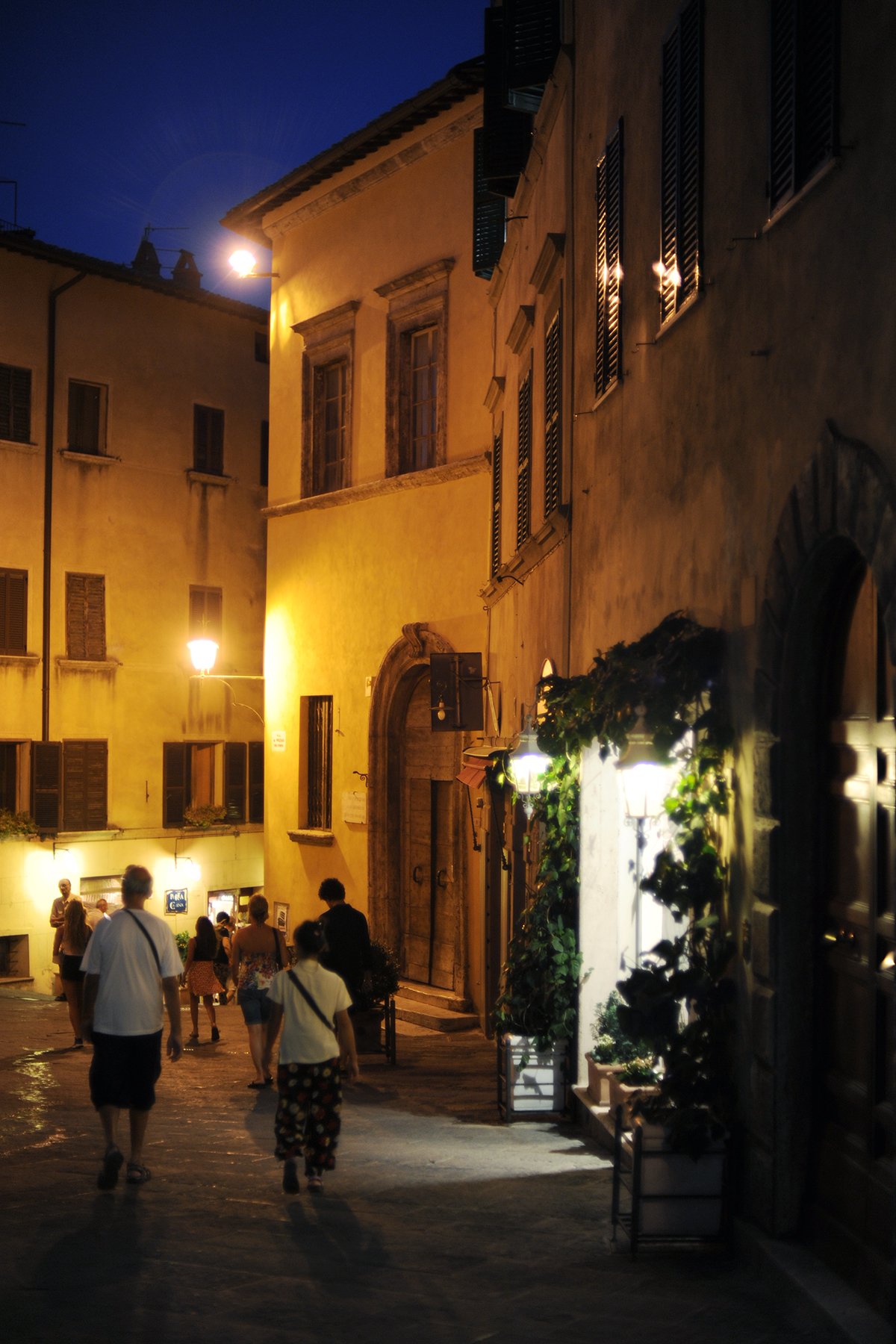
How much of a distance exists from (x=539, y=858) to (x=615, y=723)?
10.4 ft

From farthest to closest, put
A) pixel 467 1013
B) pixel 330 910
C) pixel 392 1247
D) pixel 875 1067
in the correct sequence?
pixel 467 1013 < pixel 330 910 < pixel 392 1247 < pixel 875 1067

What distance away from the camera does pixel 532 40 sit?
11.5 metres

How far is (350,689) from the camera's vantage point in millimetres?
19781

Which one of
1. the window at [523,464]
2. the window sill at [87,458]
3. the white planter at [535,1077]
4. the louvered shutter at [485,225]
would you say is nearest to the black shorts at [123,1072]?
the white planter at [535,1077]

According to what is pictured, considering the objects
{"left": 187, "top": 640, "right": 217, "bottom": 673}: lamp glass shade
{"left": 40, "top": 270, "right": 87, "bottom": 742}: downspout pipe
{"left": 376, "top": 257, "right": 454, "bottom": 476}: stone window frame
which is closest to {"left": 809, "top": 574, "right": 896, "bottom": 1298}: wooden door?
{"left": 376, "top": 257, "right": 454, "bottom": 476}: stone window frame

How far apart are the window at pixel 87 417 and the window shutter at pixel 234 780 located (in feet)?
19.4

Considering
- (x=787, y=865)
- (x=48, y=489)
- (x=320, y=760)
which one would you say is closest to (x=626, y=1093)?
(x=787, y=865)

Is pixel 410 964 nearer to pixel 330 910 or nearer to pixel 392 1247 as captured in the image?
pixel 330 910

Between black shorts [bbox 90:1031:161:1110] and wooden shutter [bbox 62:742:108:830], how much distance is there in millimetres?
18463

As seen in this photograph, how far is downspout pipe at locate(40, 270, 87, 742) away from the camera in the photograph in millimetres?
25156

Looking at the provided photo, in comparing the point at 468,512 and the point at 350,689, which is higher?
the point at 468,512

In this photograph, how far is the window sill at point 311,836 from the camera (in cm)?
2009

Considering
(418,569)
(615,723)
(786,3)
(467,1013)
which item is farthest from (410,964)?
(786,3)

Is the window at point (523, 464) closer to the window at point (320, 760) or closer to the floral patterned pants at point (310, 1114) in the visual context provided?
the floral patterned pants at point (310, 1114)
